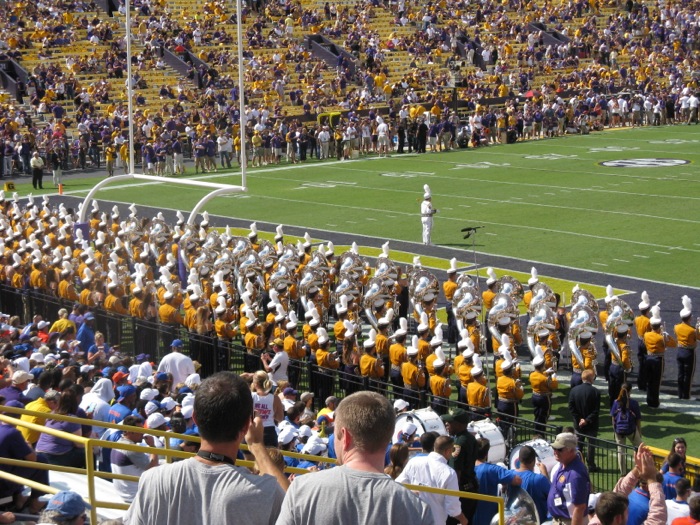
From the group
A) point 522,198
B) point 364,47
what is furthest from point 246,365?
point 364,47

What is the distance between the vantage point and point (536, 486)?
7.26 metres

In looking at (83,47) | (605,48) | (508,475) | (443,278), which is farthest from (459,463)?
(605,48)

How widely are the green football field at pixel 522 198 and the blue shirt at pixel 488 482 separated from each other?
36.0 feet

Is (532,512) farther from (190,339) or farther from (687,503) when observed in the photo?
(190,339)

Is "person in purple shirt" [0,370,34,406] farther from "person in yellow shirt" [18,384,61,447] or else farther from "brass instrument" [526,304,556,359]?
"brass instrument" [526,304,556,359]

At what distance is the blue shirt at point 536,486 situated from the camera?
285 inches

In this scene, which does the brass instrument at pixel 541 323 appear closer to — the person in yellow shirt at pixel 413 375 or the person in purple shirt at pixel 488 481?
the person in yellow shirt at pixel 413 375

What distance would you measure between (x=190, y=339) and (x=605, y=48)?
110ft

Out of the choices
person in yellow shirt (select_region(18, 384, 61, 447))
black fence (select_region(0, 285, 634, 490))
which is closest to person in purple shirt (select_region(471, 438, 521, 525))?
person in yellow shirt (select_region(18, 384, 61, 447))

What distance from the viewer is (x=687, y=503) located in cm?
708

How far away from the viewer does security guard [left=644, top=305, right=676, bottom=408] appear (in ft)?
40.4

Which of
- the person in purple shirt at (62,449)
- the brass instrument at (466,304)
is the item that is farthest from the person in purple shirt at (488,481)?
the brass instrument at (466,304)

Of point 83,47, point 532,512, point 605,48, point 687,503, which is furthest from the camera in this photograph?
point 605,48

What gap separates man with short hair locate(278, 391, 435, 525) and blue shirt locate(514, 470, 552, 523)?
410 cm
